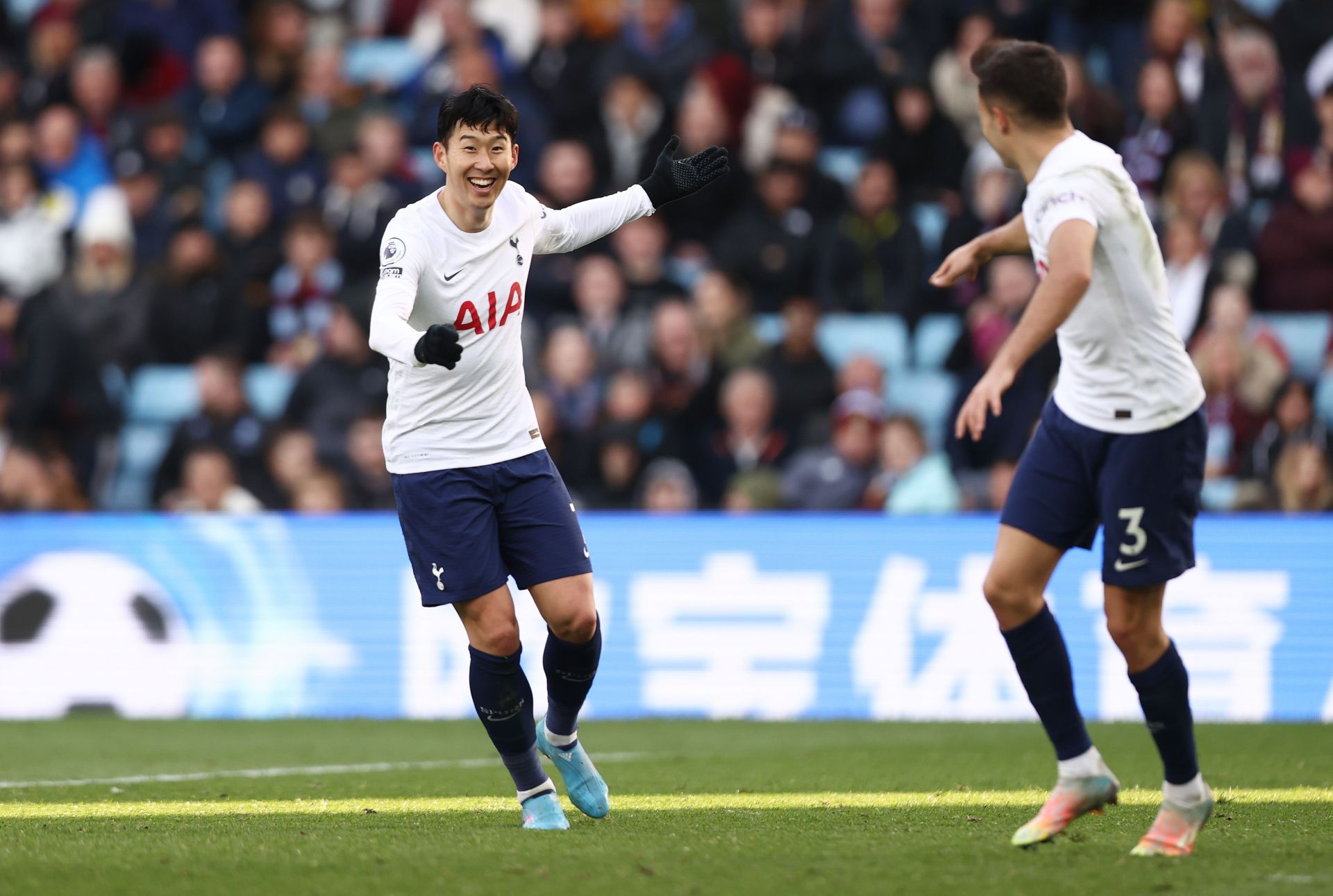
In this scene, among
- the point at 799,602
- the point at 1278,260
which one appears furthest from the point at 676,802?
the point at 1278,260

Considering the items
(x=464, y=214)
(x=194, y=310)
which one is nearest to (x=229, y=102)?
(x=194, y=310)

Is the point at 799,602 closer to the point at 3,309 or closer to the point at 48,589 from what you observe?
the point at 48,589

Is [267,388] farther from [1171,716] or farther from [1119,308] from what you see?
[1171,716]

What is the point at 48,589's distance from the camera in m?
11.3

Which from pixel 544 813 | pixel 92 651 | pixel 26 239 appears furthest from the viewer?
pixel 26 239

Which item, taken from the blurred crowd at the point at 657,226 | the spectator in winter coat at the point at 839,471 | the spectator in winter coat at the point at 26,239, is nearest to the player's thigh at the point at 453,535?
the blurred crowd at the point at 657,226

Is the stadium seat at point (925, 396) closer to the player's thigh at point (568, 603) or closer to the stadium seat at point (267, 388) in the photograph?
the stadium seat at point (267, 388)

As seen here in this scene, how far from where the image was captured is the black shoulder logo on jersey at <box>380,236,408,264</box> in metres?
5.68

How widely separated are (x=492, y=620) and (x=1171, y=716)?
6.92 feet

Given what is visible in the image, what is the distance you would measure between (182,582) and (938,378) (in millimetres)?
5177

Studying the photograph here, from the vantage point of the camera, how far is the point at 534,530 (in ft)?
19.3

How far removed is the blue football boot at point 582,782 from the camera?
6.03 m

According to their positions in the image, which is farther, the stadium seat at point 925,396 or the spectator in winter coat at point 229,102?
the spectator in winter coat at point 229,102

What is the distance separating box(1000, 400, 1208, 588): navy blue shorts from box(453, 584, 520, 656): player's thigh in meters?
1.65
